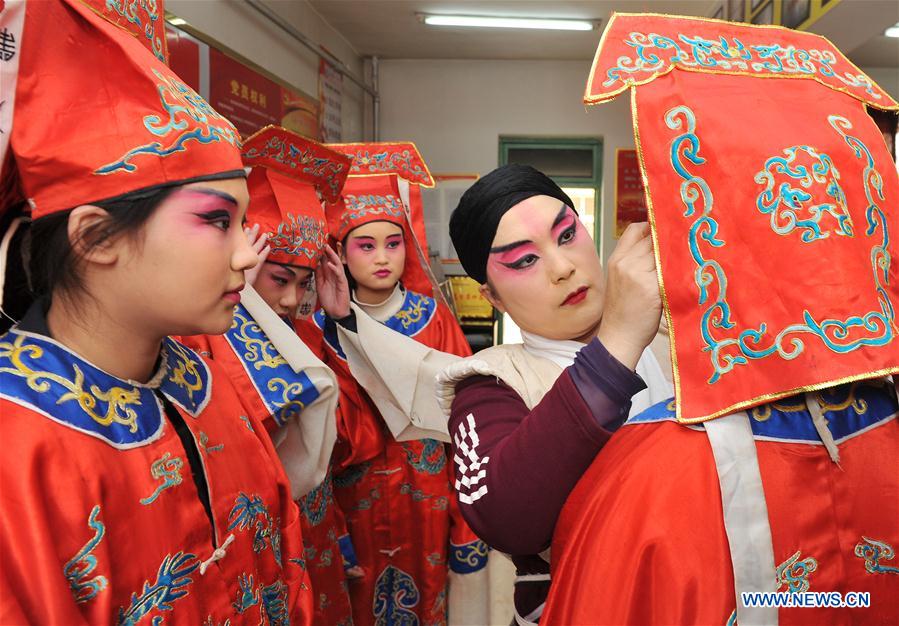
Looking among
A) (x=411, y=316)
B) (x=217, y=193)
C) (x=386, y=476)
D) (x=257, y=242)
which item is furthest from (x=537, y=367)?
(x=411, y=316)

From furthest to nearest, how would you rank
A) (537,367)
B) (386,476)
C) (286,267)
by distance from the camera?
(386,476), (286,267), (537,367)

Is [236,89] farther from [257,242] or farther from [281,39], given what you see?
[257,242]

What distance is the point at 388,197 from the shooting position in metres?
2.72

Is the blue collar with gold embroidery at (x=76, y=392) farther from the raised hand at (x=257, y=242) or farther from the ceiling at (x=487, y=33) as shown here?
the ceiling at (x=487, y=33)

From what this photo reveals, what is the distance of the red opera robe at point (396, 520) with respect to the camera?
7.80 ft

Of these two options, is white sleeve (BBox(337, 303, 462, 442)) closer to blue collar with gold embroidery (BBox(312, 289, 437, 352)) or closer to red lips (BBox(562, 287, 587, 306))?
blue collar with gold embroidery (BBox(312, 289, 437, 352))

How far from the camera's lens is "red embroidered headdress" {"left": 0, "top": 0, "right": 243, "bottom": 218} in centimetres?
82

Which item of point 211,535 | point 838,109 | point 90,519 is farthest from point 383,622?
point 838,109

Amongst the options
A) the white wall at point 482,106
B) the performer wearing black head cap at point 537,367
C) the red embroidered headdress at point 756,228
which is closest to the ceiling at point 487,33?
the white wall at point 482,106

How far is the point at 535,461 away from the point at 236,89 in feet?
10.4

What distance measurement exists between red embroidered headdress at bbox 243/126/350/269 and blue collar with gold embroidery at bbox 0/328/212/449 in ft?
3.22

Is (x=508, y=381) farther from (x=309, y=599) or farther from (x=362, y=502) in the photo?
(x=362, y=502)

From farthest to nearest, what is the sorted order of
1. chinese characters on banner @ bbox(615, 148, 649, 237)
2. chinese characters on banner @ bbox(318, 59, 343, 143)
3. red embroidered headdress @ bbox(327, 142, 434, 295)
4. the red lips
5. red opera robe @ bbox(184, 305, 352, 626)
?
chinese characters on banner @ bbox(615, 148, 649, 237) → chinese characters on banner @ bbox(318, 59, 343, 143) → red embroidered headdress @ bbox(327, 142, 434, 295) → red opera robe @ bbox(184, 305, 352, 626) → the red lips

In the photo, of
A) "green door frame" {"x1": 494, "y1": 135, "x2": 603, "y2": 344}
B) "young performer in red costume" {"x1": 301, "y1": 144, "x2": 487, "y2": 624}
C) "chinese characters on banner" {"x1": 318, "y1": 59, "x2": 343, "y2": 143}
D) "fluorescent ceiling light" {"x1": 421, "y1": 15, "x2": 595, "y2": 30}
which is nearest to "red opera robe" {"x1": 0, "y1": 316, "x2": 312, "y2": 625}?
"young performer in red costume" {"x1": 301, "y1": 144, "x2": 487, "y2": 624}
